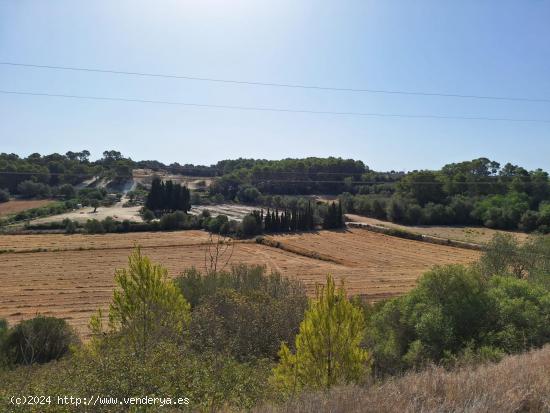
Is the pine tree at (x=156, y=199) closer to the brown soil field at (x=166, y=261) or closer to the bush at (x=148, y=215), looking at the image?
the bush at (x=148, y=215)

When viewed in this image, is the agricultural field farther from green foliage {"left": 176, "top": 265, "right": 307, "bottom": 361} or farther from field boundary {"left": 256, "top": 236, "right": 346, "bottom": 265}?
green foliage {"left": 176, "top": 265, "right": 307, "bottom": 361}

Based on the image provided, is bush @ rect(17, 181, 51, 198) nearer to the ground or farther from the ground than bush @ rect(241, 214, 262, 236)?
farther from the ground

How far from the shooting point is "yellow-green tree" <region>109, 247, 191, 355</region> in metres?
13.3

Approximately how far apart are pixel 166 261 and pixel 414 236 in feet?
137

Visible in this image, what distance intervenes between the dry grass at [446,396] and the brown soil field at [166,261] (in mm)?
22121

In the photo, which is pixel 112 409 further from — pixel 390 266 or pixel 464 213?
pixel 464 213

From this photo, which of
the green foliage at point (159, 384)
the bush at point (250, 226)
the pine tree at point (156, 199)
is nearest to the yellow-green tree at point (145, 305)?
the green foliage at point (159, 384)

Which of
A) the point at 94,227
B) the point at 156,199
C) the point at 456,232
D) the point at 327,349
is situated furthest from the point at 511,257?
the point at 156,199

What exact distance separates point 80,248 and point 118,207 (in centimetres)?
3911

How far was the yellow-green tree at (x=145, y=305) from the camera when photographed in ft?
43.7

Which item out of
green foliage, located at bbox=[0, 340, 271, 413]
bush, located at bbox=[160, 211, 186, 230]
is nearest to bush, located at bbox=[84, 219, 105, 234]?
bush, located at bbox=[160, 211, 186, 230]

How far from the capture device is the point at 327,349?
1006 centimetres

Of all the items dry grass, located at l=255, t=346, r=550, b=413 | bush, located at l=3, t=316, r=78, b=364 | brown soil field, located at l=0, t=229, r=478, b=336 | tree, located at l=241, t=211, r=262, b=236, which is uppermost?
dry grass, located at l=255, t=346, r=550, b=413

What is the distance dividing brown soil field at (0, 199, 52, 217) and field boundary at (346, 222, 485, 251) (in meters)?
66.4
